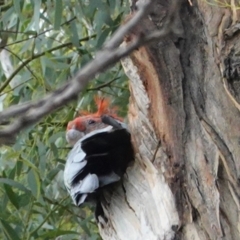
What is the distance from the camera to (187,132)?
4.79 ft

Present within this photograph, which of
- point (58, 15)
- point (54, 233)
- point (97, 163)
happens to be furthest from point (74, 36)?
point (97, 163)

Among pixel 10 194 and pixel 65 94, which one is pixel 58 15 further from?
pixel 65 94

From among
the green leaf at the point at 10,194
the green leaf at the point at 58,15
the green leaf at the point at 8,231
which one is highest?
the green leaf at the point at 58,15

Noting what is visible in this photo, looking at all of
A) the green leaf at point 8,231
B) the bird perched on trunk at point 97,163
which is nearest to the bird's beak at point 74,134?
the bird perched on trunk at point 97,163

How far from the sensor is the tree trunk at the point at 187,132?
4.63 feet

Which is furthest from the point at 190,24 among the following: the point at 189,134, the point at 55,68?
the point at 55,68

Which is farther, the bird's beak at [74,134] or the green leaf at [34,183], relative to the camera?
the green leaf at [34,183]

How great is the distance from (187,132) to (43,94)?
917 millimetres

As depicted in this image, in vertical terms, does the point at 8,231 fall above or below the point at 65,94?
below

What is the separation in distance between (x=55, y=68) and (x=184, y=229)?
1049 mm

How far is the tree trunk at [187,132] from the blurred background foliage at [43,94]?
2.16 ft

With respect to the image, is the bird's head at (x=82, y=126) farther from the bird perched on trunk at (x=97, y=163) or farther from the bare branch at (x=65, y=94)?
the bare branch at (x=65, y=94)

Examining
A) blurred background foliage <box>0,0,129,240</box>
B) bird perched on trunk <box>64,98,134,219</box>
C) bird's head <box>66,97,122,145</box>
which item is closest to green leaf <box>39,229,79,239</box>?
blurred background foliage <box>0,0,129,240</box>

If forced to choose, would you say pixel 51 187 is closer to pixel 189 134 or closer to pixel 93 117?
pixel 93 117
